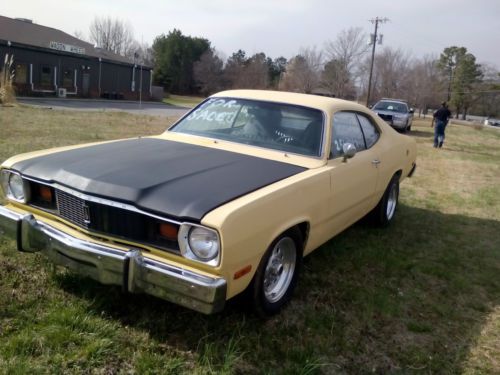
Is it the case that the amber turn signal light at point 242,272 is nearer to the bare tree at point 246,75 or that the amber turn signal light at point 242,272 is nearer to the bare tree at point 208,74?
the bare tree at point 246,75

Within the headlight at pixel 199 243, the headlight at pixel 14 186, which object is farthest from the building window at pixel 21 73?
the headlight at pixel 199 243

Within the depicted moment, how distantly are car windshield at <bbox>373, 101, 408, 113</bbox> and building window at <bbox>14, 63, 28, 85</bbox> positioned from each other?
863 inches

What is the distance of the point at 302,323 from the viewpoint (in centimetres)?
316

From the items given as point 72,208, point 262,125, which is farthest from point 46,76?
point 72,208

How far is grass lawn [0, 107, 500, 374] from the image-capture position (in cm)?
262

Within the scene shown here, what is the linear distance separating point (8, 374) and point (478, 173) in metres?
10.6

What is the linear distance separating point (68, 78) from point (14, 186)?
3201cm

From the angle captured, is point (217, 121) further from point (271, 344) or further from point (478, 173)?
point (478, 173)

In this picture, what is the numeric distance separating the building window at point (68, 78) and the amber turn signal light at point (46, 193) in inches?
1251

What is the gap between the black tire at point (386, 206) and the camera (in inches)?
204

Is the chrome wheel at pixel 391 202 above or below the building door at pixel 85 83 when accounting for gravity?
below

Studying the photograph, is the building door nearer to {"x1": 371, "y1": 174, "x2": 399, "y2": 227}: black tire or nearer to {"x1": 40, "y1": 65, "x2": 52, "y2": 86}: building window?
{"x1": 40, "y1": 65, "x2": 52, "y2": 86}: building window

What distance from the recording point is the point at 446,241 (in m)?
5.25

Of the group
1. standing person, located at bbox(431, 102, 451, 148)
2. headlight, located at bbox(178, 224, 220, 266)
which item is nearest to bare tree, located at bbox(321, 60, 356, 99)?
standing person, located at bbox(431, 102, 451, 148)
